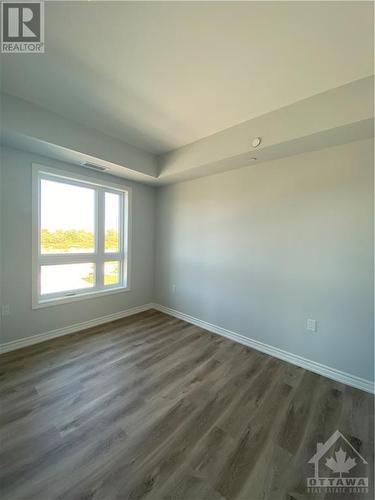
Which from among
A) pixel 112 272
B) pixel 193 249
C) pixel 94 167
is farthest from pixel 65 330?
pixel 94 167

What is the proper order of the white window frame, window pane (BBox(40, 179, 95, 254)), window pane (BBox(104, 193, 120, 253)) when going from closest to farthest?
the white window frame < window pane (BBox(40, 179, 95, 254)) < window pane (BBox(104, 193, 120, 253))

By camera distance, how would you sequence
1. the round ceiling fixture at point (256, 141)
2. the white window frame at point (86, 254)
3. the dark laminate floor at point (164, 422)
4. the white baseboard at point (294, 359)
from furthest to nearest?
the white window frame at point (86, 254)
the round ceiling fixture at point (256, 141)
the white baseboard at point (294, 359)
the dark laminate floor at point (164, 422)

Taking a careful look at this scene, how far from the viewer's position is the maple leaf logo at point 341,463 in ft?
4.05

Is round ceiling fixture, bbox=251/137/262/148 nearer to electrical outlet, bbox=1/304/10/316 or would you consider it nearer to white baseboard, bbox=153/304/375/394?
white baseboard, bbox=153/304/375/394

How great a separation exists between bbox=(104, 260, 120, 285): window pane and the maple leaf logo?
3175 millimetres

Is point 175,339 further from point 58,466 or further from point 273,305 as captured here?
point 58,466

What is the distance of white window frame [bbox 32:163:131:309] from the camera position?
2.54m

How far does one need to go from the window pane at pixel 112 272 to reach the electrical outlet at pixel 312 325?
114 inches

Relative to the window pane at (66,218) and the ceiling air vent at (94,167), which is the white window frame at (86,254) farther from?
the ceiling air vent at (94,167)

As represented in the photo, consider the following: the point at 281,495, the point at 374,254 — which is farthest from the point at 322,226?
the point at 281,495

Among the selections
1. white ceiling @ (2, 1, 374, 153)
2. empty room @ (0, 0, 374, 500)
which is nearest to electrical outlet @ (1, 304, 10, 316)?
empty room @ (0, 0, 374, 500)

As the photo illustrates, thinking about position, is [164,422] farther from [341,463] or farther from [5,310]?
[5,310]

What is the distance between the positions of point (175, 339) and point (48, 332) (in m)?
1.67

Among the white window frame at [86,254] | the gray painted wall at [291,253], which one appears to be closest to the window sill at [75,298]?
the white window frame at [86,254]
